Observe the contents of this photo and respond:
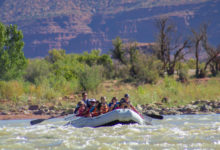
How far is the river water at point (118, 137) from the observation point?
38.4 feet

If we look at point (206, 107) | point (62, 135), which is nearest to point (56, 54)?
point (206, 107)

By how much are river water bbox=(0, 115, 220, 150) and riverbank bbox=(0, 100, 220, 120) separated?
552cm

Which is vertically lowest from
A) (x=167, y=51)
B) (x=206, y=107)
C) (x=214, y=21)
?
(x=206, y=107)

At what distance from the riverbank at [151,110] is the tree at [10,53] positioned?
7.79 meters

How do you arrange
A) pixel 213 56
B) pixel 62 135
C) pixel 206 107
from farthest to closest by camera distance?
pixel 213 56 < pixel 206 107 < pixel 62 135

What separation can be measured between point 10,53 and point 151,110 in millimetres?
14737

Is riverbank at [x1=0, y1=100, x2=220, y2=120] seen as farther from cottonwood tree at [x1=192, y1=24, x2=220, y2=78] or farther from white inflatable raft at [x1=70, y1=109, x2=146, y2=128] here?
cottonwood tree at [x1=192, y1=24, x2=220, y2=78]

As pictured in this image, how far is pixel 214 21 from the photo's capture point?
18525cm

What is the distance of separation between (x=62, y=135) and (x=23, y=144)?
1.94m

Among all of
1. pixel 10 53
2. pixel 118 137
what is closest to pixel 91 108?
pixel 118 137

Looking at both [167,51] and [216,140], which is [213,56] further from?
[216,140]

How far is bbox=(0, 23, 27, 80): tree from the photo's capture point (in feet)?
104

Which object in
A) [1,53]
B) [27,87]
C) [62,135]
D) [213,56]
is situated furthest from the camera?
[213,56]

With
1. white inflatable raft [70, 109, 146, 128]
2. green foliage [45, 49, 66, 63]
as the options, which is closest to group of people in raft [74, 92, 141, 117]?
white inflatable raft [70, 109, 146, 128]
